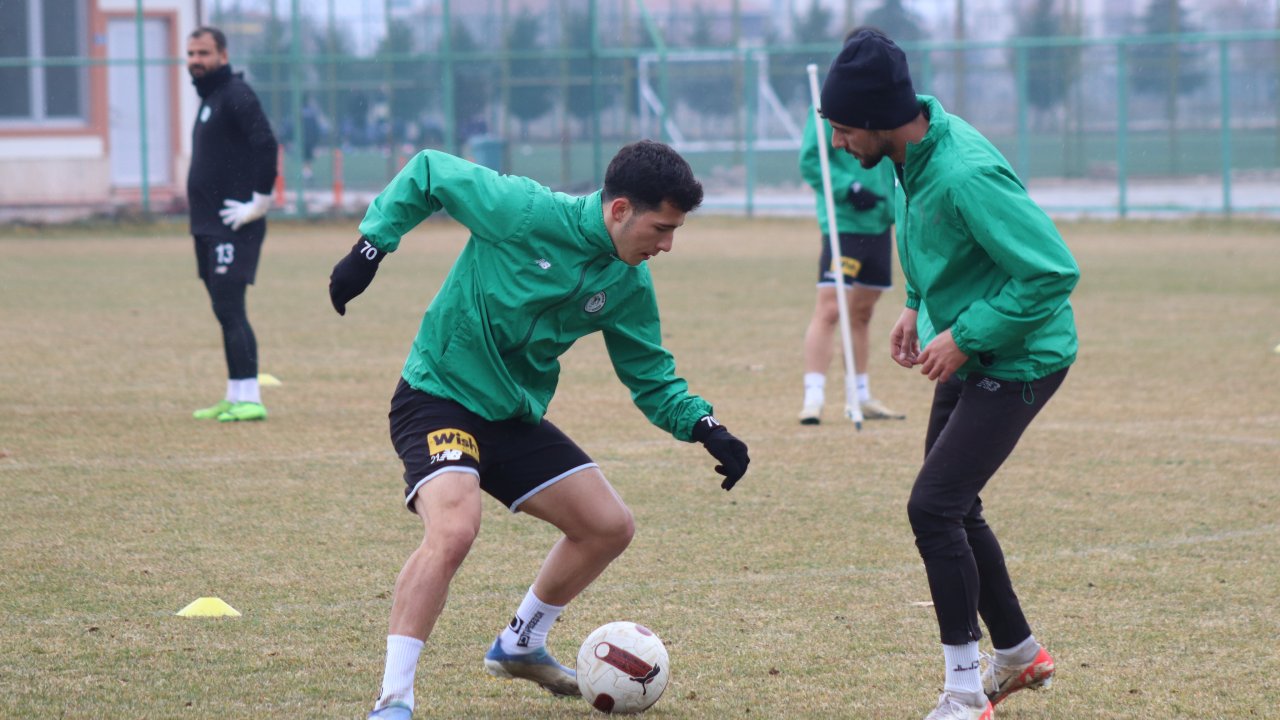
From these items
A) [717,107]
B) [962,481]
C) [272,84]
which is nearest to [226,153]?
[962,481]

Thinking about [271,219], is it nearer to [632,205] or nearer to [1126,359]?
[1126,359]

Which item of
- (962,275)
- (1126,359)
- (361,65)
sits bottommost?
(1126,359)

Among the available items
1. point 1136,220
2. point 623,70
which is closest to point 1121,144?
point 1136,220

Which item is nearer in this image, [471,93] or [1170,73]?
[471,93]

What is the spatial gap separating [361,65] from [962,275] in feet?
85.4

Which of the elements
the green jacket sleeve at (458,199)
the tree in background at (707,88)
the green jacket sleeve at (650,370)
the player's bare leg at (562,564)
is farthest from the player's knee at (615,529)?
the tree in background at (707,88)

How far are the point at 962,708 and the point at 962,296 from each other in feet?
3.62

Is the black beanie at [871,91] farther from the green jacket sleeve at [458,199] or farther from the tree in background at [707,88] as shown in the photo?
the tree in background at [707,88]

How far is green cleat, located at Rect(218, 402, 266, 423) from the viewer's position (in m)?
9.36

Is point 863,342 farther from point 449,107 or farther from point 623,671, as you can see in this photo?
point 449,107

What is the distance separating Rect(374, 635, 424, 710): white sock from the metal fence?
23476 millimetres

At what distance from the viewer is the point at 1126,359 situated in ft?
39.0

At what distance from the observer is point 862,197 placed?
371 inches

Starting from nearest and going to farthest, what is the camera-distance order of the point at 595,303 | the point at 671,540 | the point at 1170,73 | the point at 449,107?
the point at 595,303
the point at 671,540
the point at 449,107
the point at 1170,73
